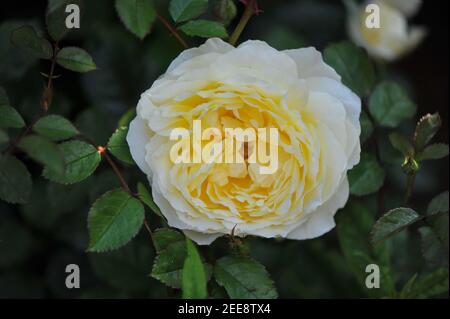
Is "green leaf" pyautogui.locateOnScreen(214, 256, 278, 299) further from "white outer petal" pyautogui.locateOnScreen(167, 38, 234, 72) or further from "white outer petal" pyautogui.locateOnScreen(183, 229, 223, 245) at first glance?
"white outer petal" pyautogui.locateOnScreen(167, 38, 234, 72)

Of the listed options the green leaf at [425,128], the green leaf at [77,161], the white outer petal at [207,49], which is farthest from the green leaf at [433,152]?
the green leaf at [77,161]

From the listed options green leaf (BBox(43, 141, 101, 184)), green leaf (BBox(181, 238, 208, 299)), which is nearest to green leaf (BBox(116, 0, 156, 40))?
green leaf (BBox(43, 141, 101, 184))

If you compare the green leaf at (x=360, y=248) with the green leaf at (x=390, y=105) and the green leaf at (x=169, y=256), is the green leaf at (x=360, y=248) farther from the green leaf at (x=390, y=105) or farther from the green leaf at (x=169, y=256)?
the green leaf at (x=169, y=256)

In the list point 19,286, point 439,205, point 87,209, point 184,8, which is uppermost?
point 184,8

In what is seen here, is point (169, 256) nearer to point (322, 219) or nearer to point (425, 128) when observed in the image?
point (322, 219)

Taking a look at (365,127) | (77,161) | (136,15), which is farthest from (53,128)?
(365,127)
